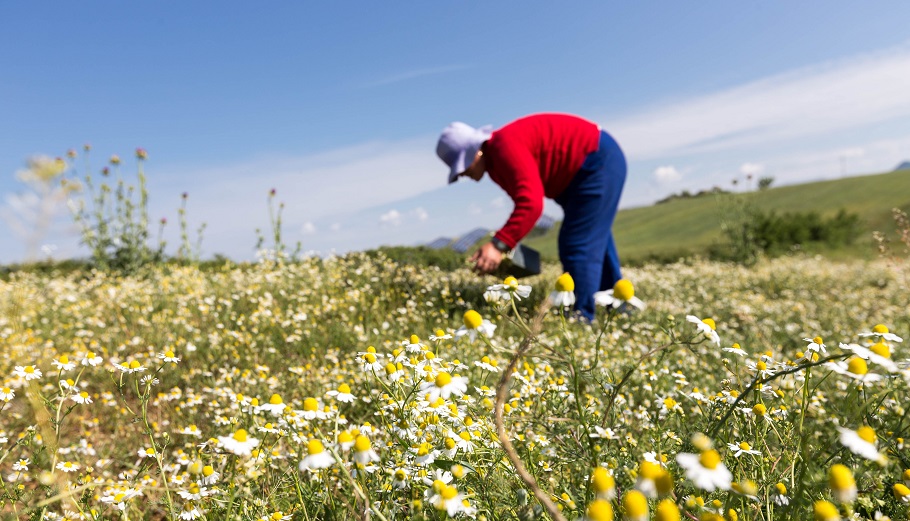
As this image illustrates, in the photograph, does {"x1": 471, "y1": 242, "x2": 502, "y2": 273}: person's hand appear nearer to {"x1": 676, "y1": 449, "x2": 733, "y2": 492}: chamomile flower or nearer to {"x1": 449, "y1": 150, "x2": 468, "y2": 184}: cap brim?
{"x1": 449, "y1": 150, "x2": 468, "y2": 184}: cap brim

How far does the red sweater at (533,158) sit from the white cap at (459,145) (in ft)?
0.40

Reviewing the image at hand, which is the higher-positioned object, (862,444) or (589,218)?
(589,218)

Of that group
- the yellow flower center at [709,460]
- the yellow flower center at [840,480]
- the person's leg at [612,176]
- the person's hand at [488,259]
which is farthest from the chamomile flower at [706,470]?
the person's leg at [612,176]

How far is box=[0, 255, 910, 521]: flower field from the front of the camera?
1.20m

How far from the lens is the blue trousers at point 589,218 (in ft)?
15.8

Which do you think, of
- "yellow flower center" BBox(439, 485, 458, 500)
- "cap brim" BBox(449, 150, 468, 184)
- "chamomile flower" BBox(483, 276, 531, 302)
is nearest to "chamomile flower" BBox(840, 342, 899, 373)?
"chamomile flower" BBox(483, 276, 531, 302)

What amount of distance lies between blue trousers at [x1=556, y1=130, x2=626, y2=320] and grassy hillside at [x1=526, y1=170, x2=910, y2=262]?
15307mm

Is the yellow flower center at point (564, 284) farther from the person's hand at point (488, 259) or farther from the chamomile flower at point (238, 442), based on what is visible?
the person's hand at point (488, 259)

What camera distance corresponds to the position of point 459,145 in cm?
485

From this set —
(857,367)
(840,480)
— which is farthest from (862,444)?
(857,367)

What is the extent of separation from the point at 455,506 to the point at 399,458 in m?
0.49

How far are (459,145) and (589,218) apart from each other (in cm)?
137

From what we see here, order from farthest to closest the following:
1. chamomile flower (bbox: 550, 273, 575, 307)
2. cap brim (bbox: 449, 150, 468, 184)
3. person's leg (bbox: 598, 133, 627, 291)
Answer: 1. person's leg (bbox: 598, 133, 627, 291)
2. cap brim (bbox: 449, 150, 468, 184)
3. chamomile flower (bbox: 550, 273, 575, 307)

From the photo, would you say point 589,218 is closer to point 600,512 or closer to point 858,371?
point 858,371
